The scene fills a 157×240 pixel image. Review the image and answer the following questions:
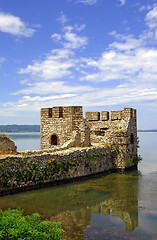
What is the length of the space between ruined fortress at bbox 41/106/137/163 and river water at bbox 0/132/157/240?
378 cm

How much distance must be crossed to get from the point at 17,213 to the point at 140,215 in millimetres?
5210

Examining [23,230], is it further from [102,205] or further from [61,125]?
[61,125]

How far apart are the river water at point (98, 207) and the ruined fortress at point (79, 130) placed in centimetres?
378

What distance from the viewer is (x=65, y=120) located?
19625 mm

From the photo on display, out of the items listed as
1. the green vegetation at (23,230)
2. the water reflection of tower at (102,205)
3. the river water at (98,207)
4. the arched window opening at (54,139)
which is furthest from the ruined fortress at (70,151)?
the green vegetation at (23,230)

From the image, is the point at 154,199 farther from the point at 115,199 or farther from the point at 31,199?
the point at 31,199

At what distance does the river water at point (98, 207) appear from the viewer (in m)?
8.76

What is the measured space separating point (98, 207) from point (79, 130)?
26.9 ft

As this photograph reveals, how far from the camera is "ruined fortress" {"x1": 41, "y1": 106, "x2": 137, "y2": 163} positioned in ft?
61.5

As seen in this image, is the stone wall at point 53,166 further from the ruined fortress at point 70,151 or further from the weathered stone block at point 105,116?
→ the weathered stone block at point 105,116

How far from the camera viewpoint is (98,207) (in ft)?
37.5

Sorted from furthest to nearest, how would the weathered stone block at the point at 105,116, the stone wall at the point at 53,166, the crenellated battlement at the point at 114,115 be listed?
1. the weathered stone block at the point at 105,116
2. the crenellated battlement at the point at 114,115
3. the stone wall at the point at 53,166

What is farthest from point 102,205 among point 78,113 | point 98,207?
point 78,113

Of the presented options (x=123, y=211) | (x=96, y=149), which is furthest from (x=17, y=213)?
(x=96, y=149)
